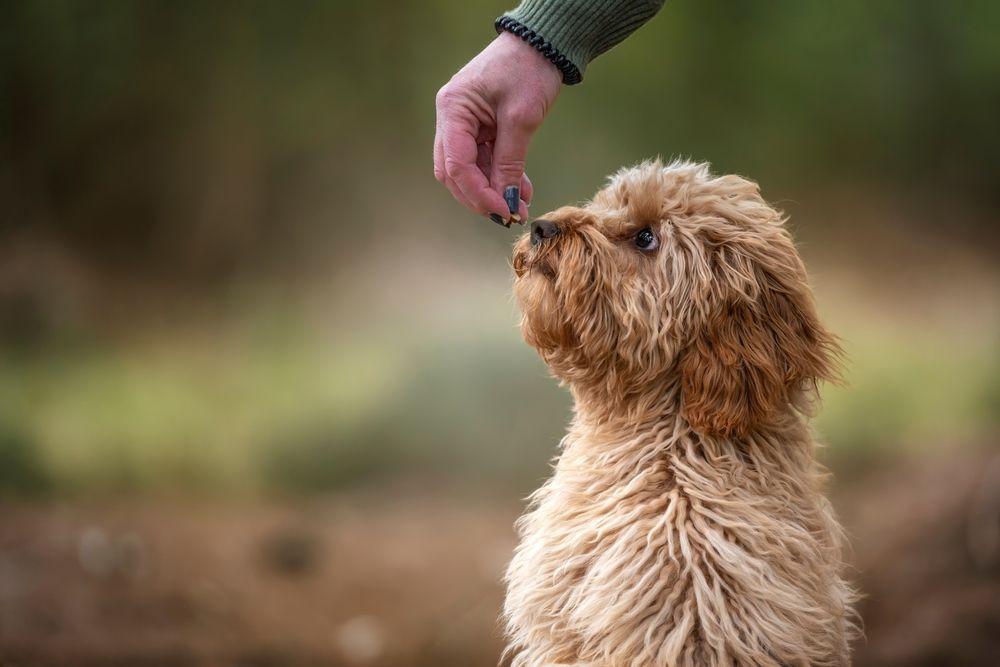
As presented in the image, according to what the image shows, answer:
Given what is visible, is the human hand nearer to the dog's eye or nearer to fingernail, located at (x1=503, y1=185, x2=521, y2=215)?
fingernail, located at (x1=503, y1=185, x2=521, y2=215)

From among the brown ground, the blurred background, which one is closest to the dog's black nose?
the blurred background

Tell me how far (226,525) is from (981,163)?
410 centimetres

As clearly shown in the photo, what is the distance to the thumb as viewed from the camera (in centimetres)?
243

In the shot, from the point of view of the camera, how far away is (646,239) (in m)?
2.54

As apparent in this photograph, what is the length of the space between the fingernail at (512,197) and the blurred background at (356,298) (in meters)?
2.60

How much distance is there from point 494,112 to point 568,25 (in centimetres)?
26

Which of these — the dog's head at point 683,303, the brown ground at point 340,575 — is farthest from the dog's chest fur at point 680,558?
the brown ground at point 340,575

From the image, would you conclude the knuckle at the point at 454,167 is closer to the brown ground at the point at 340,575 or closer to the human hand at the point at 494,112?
the human hand at the point at 494,112

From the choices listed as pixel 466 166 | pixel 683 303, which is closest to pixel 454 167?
pixel 466 166

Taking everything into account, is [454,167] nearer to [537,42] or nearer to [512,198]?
[512,198]

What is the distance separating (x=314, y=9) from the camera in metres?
5.24

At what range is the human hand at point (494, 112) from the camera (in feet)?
7.86

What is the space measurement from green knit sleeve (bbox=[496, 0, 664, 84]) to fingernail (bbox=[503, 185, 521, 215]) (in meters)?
0.28

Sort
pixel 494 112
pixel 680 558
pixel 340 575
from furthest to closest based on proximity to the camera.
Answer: pixel 340 575, pixel 494 112, pixel 680 558
